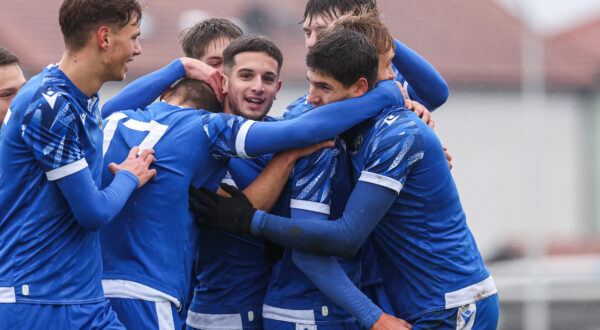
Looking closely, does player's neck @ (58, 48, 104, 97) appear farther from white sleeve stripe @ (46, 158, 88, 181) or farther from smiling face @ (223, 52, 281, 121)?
smiling face @ (223, 52, 281, 121)

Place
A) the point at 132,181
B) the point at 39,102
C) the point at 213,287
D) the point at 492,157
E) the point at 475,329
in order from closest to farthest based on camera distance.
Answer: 1. the point at 39,102
2. the point at 132,181
3. the point at 475,329
4. the point at 213,287
5. the point at 492,157

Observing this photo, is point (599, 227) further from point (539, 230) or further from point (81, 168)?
point (81, 168)

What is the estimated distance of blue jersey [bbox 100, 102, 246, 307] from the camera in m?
3.97

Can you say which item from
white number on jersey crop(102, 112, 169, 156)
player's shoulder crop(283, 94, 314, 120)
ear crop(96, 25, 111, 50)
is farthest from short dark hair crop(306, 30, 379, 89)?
ear crop(96, 25, 111, 50)

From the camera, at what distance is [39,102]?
3.48 metres

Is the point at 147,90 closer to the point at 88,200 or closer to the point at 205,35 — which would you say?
the point at 205,35

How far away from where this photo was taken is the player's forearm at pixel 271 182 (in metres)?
4.14

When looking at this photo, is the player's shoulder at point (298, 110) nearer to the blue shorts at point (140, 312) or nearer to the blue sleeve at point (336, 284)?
the blue sleeve at point (336, 284)

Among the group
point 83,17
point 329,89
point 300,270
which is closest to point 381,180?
point 329,89

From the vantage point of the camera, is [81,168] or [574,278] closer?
[81,168]

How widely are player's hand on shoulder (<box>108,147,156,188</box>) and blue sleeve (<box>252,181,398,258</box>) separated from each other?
24.3 inches

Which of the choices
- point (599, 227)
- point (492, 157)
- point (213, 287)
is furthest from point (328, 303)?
point (599, 227)

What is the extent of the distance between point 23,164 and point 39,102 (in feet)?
0.94

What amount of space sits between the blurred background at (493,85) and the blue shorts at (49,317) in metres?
14.1
